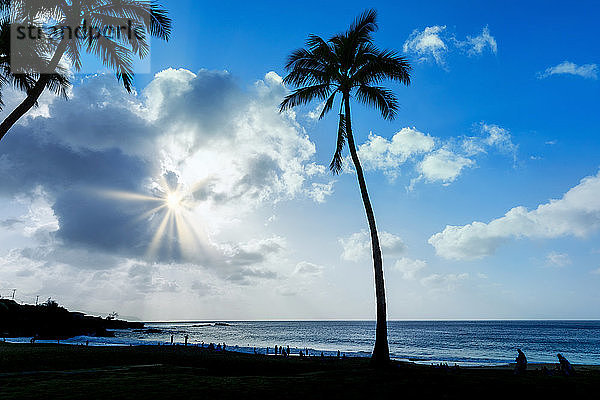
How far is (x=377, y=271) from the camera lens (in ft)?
63.2

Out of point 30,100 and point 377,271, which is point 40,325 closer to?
point 30,100

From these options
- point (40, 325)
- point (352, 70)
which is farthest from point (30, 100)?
Result: point (40, 325)

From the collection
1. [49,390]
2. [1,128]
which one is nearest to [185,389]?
[49,390]

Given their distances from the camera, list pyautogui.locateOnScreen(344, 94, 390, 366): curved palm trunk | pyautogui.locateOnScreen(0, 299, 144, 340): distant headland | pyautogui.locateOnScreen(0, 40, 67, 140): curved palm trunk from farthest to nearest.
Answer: pyautogui.locateOnScreen(0, 299, 144, 340): distant headland, pyautogui.locateOnScreen(344, 94, 390, 366): curved palm trunk, pyautogui.locateOnScreen(0, 40, 67, 140): curved palm trunk

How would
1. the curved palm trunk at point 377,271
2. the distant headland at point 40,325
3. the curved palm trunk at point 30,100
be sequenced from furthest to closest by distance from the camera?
the distant headland at point 40,325 < the curved palm trunk at point 377,271 < the curved palm trunk at point 30,100

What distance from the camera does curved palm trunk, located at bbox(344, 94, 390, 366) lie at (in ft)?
59.0

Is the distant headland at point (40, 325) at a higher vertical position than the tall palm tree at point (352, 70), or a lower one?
lower

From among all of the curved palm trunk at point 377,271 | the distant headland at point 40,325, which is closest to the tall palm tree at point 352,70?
the curved palm trunk at point 377,271

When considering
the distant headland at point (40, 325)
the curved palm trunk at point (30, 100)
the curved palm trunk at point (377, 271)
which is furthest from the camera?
the distant headland at point (40, 325)

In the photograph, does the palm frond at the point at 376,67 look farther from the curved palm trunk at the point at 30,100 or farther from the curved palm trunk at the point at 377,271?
the curved palm trunk at the point at 30,100

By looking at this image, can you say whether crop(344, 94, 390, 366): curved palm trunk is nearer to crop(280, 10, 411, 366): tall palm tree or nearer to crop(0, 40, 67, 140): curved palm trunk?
crop(280, 10, 411, 366): tall palm tree

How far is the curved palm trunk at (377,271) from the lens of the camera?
1797 cm

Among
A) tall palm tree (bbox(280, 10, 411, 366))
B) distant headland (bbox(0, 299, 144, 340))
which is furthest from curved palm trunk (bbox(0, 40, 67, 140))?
distant headland (bbox(0, 299, 144, 340))

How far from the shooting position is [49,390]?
10367 mm
